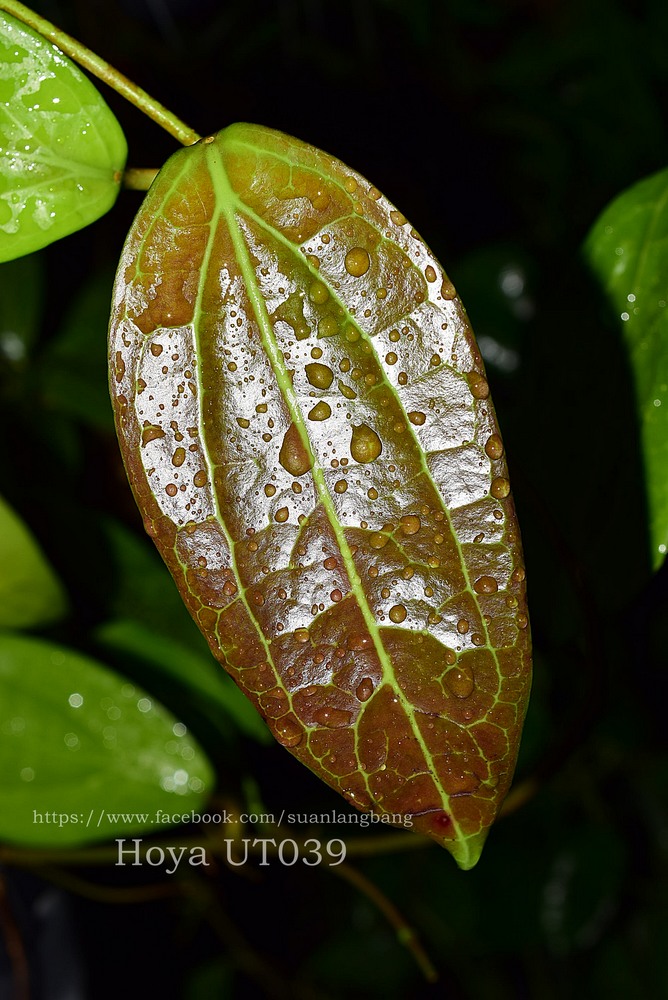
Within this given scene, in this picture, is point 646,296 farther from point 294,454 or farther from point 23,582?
point 23,582

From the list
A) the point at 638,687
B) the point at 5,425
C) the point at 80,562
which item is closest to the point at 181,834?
the point at 80,562

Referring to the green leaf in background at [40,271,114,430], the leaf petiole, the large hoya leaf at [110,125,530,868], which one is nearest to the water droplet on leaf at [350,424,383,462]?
the large hoya leaf at [110,125,530,868]

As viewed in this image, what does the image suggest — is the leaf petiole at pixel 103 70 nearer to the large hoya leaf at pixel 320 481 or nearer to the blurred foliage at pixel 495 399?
the large hoya leaf at pixel 320 481

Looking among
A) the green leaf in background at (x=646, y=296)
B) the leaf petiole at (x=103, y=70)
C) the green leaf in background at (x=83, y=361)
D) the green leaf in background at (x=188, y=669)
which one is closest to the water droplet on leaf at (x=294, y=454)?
the leaf petiole at (x=103, y=70)

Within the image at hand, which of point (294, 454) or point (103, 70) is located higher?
point (103, 70)

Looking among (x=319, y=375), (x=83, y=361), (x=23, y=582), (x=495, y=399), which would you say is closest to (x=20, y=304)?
(x=83, y=361)
